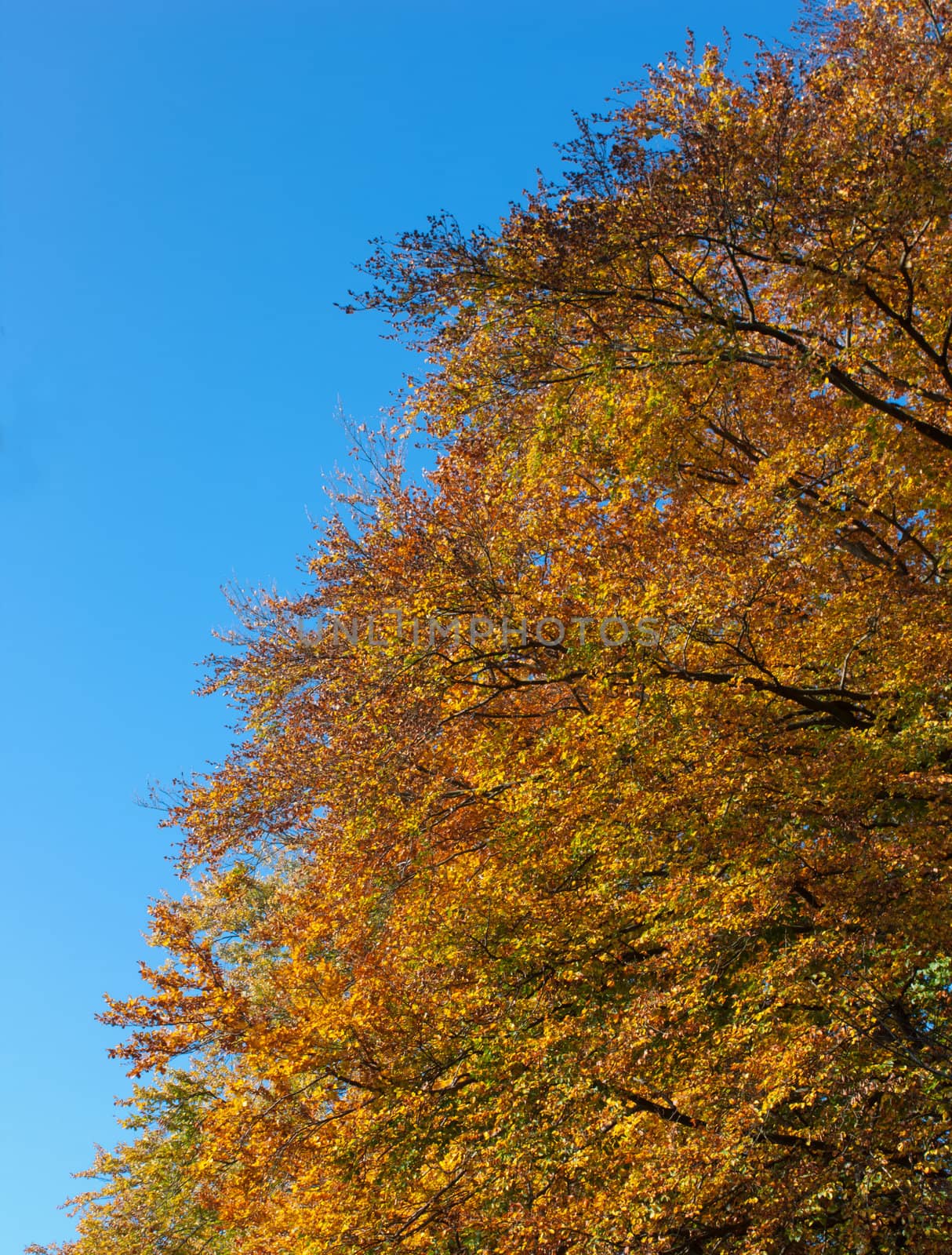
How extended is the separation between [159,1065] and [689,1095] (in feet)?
24.6

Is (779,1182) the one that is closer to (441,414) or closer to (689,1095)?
(689,1095)

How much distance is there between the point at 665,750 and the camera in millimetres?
8234

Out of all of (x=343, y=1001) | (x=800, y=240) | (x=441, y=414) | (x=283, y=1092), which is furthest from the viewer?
(x=283, y=1092)

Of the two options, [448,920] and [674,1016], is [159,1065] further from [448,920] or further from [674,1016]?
[674,1016]

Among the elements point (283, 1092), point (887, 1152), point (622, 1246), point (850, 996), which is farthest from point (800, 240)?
point (283, 1092)

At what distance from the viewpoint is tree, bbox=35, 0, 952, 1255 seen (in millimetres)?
7484

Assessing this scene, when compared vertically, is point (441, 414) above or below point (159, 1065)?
above

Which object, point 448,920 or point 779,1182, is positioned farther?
point 448,920

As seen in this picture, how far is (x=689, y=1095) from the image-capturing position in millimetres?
7418

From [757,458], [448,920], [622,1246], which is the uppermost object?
[757,458]

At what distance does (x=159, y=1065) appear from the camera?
1209 centimetres

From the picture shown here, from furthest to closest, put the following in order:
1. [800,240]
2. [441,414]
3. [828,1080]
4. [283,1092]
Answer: [283,1092], [441,414], [800,240], [828,1080]

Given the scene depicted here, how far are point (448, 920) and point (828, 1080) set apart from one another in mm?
4489

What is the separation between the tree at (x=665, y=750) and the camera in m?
7.48
